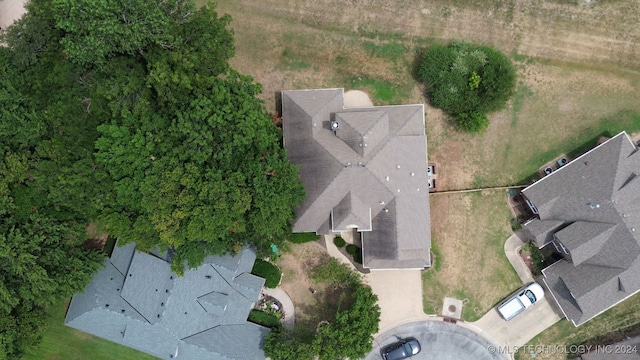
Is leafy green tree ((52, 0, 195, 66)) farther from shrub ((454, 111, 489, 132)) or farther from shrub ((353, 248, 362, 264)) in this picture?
shrub ((454, 111, 489, 132))

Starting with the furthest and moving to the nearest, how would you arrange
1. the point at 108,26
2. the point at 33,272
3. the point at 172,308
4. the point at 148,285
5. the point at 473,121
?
the point at 473,121
the point at 148,285
the point at 172,308
the point at 33,272
the point at 108,26

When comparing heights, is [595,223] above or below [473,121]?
below

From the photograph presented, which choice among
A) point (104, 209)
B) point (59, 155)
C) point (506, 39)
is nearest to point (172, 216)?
point (104, 209)

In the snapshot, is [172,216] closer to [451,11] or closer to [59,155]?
[59,155]

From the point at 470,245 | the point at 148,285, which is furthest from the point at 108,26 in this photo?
the point at 470,245

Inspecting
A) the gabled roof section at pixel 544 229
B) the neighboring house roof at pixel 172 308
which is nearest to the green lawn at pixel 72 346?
the neighboring house roof at pixel 172 308

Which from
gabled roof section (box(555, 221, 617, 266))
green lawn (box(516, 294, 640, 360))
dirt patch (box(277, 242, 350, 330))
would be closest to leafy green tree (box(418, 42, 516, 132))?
gabled roof section (box(555, 221, 617, 266))

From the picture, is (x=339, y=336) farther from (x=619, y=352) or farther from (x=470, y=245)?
(x=619, y=352)
